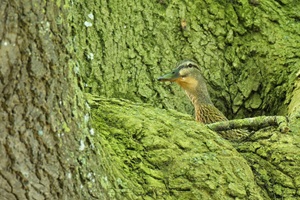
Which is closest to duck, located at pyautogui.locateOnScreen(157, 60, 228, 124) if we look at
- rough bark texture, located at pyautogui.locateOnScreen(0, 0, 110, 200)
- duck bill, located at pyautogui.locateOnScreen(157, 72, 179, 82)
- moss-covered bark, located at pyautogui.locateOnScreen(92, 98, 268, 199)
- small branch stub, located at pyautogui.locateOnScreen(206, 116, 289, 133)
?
duck bill, located at pyautogui.locateOnScreen(157, 72, 179, 82)

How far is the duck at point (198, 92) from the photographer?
7.14 metres

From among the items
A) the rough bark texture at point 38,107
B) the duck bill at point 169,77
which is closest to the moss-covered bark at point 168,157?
the rough bark texture at point 38,107

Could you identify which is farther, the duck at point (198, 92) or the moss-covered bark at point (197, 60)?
the duck at point (198, 92)

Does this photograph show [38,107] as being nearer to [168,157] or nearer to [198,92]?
[168,157]

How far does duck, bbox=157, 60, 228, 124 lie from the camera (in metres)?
7.14

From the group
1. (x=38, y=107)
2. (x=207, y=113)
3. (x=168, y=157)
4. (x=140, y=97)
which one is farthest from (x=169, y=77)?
(x=38, y=107)

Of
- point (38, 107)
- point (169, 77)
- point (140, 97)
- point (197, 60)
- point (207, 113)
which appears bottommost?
point (207, 113)

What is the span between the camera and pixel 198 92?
7672 mm

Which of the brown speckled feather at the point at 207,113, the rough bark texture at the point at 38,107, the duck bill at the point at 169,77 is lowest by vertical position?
the brown speckled feather at the point at 207,113

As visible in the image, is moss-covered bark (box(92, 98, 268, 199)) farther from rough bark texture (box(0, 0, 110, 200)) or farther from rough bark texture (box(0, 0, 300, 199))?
rough bark texture (box(0, 0, 110, 200))

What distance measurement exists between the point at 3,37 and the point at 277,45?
4361 mm

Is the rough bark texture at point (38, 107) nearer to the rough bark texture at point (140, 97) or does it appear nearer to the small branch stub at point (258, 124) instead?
the rough bark texture at point (140, 97)

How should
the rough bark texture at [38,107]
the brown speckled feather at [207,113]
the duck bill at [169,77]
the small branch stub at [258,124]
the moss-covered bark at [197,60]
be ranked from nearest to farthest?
1. the rough bark texture at [38,107]
2. the moss-covered bark at [197,60]
3. the small branch stub at [258,124]
4. the duck bill at [169,77]
5. the brown speckled feather at [207,113]

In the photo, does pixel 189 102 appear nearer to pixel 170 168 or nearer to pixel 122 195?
pixel 170 168
